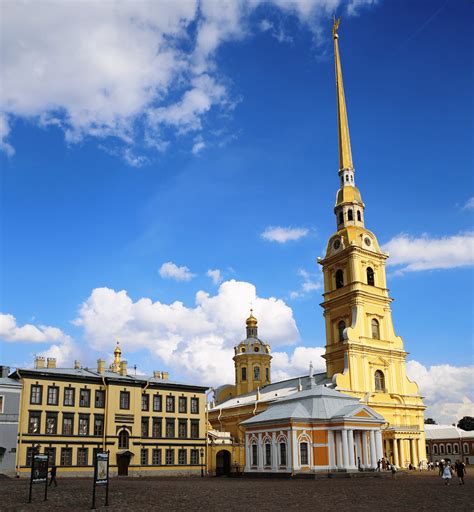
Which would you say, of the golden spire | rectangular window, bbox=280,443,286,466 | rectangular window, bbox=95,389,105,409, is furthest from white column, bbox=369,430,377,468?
the golden spire

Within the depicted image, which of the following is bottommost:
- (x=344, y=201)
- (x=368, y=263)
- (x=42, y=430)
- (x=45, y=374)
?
(x=42, y=430)

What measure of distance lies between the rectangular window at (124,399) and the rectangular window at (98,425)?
2.24 meters

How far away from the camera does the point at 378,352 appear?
6569 centimetres

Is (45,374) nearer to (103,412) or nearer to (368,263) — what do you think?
(103,412)

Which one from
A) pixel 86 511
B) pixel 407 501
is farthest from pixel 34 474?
pixel 407 501

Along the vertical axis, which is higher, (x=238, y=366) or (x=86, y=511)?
(x=238, y=366)

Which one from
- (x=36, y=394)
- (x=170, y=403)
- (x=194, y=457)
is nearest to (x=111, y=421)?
(x=170, y=403)

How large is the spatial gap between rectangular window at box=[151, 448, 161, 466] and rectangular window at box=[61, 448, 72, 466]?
25.7ft

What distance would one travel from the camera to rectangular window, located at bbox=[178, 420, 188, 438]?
186ft

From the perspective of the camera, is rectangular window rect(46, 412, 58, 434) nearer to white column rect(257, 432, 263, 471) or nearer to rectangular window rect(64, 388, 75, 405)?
rectangular window rect(64, 388, 75, 405)

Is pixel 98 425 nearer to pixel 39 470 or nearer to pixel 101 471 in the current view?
pixel 39 470

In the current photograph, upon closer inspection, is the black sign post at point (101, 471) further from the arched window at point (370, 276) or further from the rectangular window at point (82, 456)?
the arched window at point (370, 276)

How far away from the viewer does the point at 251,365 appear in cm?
9088

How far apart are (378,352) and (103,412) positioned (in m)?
31.4
